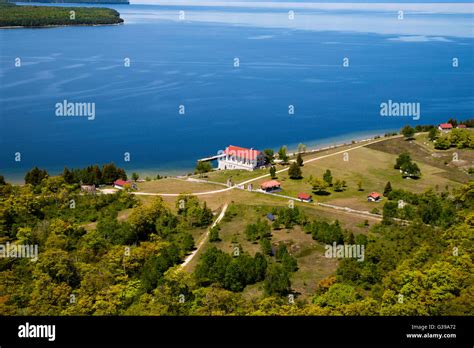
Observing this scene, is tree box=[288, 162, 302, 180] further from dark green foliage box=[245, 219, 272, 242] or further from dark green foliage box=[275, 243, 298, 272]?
dark green foliage box=[275, 243, 298, 272]

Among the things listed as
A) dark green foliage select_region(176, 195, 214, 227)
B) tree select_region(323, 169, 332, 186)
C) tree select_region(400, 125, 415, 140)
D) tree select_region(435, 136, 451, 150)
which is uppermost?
tree select_region(400, 125, 415, 140)

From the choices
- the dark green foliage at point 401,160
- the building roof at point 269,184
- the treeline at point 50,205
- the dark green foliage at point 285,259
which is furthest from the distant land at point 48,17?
the dark green foliage at point 285,259

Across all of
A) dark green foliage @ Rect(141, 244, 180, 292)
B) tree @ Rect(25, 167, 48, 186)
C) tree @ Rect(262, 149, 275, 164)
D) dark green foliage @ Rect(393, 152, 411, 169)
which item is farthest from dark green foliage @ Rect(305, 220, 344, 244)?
tree @ Rect(25, 167, 48, 186)

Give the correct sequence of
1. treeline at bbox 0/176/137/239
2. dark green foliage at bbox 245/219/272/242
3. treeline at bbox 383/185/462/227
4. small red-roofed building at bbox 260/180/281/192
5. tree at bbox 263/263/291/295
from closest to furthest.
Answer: tree at bbox 263/263/291/295 < dark green foliage at bbox 245/219/272/242 < treeline at bbox 383/185/462/227 < treeline at bbox 0/176/137/239 < small red-roofed building at bbox 260/180/281/192

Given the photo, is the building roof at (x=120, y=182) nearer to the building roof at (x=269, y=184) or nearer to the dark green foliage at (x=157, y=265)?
the building roof at (x=269, y=184)

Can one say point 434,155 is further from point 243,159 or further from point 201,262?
point 201,262
